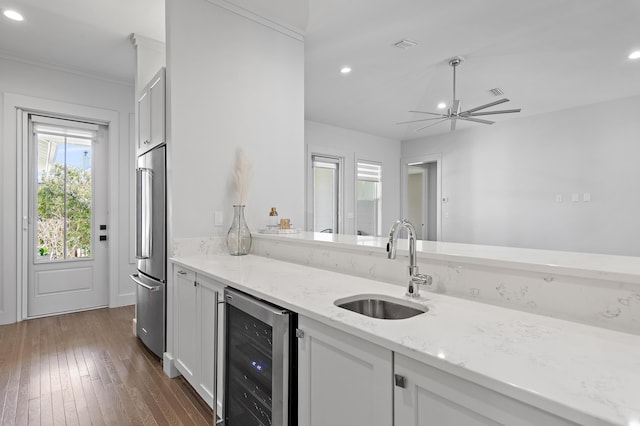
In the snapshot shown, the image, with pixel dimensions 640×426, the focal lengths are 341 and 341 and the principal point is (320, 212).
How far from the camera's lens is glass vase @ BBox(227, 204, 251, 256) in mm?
2648

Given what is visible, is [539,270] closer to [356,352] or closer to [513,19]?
[356,352]

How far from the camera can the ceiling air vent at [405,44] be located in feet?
10.9

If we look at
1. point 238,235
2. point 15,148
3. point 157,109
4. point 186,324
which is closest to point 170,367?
point 186,324

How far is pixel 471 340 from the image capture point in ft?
3.19

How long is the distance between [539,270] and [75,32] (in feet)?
13.6

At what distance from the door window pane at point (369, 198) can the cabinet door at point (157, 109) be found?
4.51m

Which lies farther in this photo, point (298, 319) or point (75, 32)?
point (75, 32)

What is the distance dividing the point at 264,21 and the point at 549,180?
4.91 meters

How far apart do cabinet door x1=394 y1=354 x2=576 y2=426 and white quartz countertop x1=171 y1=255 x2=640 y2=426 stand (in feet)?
0.12

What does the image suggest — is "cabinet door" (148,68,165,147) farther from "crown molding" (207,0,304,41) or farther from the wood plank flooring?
the wood plank flooring

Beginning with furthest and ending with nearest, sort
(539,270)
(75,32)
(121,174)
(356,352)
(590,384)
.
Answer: (121,174) < (75,32) < (539,270) < (356,352) < (590,384)

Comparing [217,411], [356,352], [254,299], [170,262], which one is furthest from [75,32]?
[356,352]

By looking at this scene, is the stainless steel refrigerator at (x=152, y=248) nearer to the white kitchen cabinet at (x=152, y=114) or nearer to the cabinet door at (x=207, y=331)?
the white kitchen cabinet at (x=152, y=114)

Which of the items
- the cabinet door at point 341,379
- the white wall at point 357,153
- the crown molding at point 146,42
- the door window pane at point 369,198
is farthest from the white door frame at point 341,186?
the cabinet door at point 341,379
